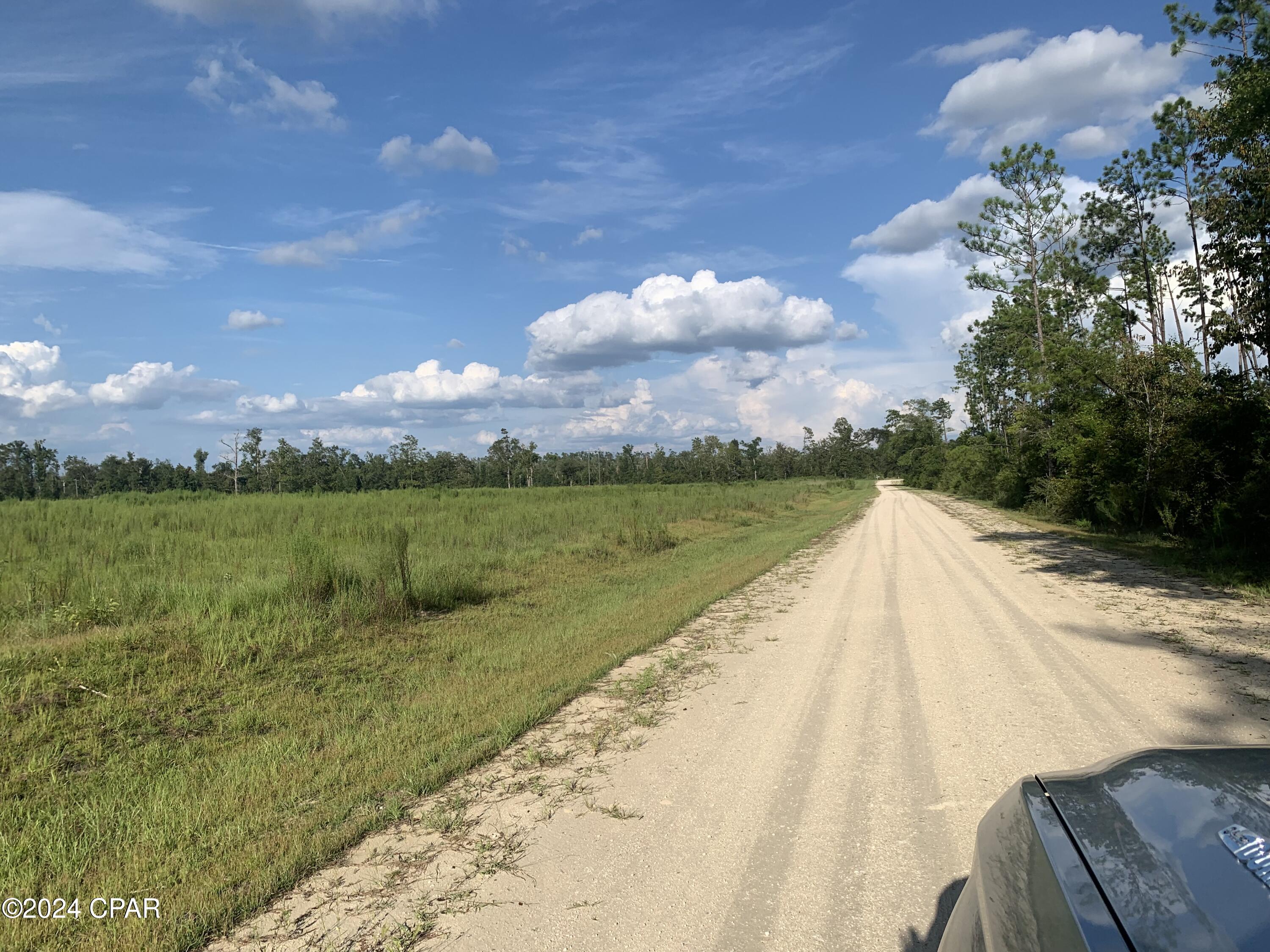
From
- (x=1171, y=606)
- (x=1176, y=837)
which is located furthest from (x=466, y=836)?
(x=1171, y=606)

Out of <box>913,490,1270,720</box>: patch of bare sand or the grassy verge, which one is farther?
the grassy verge

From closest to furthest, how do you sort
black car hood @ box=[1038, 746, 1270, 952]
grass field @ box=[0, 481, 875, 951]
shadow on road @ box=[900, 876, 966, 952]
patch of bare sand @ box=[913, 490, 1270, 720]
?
black car hood @ box=[1038, 746, 1270, 952] → shadow on road @ box=[900, 876, 966, 952] → grass field @ box=[0, 481, 875, 951] → patch of bare sand @ box=[913, 490, 1270, 720]

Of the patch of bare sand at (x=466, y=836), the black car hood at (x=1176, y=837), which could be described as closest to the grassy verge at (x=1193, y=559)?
the patch of bare sand at (x=466, y=836)

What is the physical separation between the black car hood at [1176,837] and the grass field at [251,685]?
146 inches

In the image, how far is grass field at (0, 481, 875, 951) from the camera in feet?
12.6

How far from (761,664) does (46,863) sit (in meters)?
5.81

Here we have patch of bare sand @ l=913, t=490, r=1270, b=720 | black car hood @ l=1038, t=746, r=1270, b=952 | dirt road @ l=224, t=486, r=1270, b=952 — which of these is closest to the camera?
black car hood @ l=1038, t=746, r=1270, b=952

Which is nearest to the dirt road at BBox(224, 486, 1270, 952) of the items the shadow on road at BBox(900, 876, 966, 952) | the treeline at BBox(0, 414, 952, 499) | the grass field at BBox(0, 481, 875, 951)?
the shadow on road at BBox(900, 876, 966, 952)

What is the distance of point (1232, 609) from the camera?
8.86m

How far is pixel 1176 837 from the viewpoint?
161 cm

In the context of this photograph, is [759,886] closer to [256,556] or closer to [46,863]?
[46,863]

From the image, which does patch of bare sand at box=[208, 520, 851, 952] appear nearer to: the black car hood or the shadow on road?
the shadow on road

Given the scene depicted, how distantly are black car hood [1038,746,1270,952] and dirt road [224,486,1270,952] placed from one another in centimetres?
141

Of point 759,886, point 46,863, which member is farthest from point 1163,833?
point 46,863
